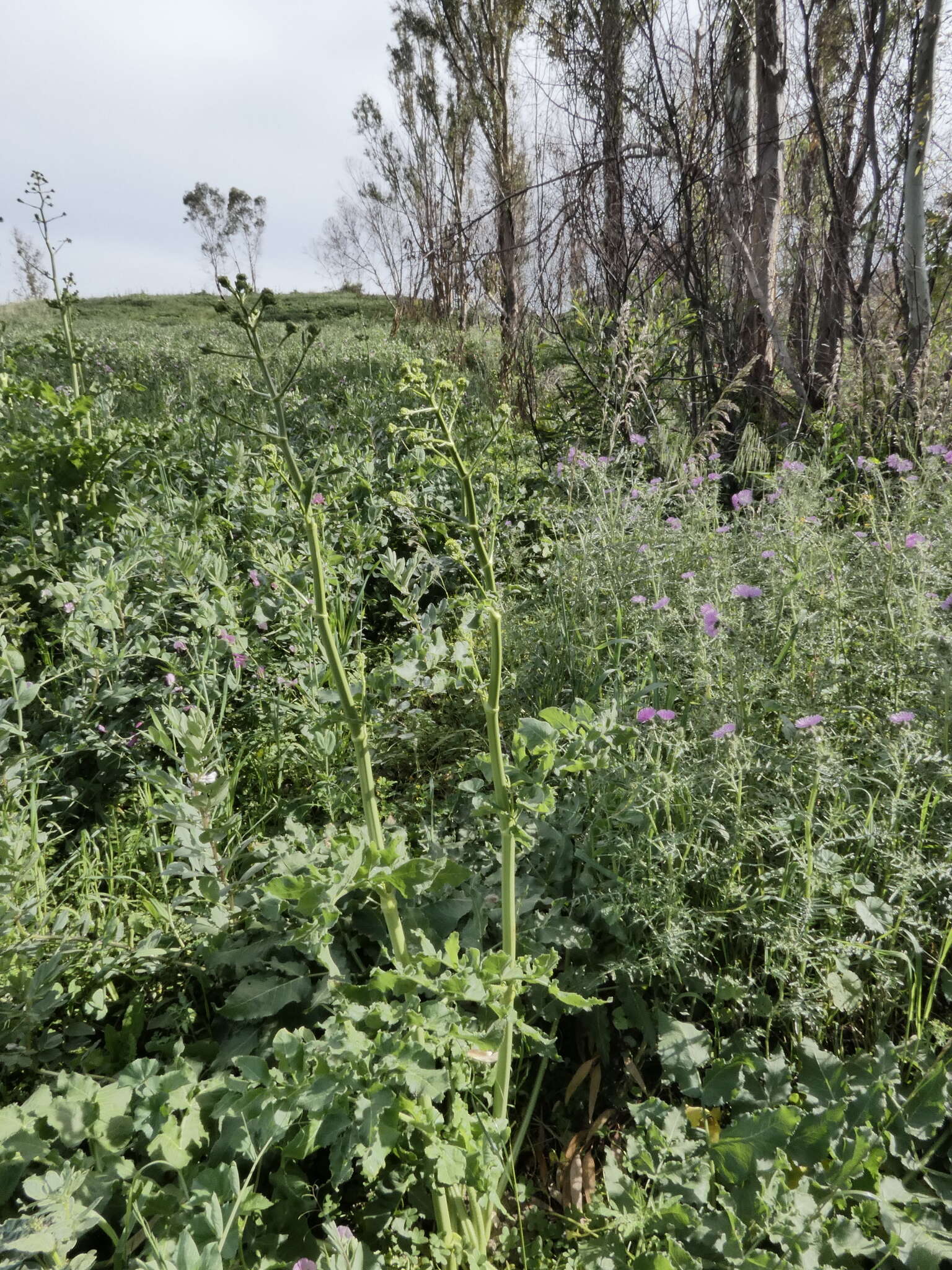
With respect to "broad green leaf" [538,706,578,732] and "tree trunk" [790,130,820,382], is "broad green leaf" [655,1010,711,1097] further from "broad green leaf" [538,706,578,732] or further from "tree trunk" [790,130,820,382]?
"tree trunk" [790,130,820,382]

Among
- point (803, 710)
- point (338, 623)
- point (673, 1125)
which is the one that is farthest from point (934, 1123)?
point (338, 623)

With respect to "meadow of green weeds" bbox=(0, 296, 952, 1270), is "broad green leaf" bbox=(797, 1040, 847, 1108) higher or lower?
lower

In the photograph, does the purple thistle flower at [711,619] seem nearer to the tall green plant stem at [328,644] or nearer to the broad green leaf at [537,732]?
the broad green leaf at [537,732]

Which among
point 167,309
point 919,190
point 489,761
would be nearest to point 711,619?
point 489,761

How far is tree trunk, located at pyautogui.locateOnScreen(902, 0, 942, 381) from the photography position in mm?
3752

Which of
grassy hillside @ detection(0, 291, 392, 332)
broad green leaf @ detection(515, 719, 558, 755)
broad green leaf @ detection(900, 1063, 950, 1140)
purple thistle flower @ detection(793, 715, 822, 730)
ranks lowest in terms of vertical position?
broad green leaf @ detection(900, 1063, 950, 1140)

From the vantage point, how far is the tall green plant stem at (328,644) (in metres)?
0.95

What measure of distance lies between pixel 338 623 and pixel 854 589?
65.4 inches

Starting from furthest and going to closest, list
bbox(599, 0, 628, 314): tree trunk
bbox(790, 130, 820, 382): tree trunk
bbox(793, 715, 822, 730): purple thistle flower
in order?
bbox(790, 130, 820, 382): tree trunk < bbox(599, 0, 628, 314): tree trunk < bbox(793, 715, 822, 730): purple thistle flower

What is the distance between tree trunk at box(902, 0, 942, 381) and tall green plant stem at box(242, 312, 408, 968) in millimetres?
4081

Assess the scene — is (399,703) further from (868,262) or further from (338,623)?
(868,262)

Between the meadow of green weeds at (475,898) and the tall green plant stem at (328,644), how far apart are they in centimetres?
6

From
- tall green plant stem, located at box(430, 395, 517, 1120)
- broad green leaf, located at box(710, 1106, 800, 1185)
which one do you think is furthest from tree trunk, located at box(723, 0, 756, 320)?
broad green leaf, located at box(710, 1106, 800, 1185)

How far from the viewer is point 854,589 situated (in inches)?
89.2
